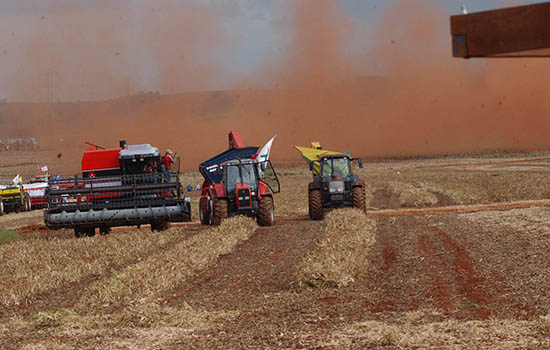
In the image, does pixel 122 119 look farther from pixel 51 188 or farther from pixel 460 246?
pixel 460 246

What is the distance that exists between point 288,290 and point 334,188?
49.2ft

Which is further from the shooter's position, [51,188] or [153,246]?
[51,188]

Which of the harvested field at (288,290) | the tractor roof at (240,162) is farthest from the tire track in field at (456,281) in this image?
the tractor roof at (240,162)

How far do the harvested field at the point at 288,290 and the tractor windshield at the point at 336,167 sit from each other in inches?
248

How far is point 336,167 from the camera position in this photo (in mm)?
26438

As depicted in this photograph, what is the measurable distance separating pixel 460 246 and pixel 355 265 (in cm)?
456

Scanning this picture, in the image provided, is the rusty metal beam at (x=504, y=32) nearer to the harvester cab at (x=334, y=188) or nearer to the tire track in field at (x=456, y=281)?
the tire track in field at (x=456, y=281)

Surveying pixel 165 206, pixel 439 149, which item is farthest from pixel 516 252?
pixel 439 149

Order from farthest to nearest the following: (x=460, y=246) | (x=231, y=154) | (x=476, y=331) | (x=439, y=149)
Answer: (x=439, y=149) → (x=231, y=154) → (x=460, y=246) → (x=476, y=331)

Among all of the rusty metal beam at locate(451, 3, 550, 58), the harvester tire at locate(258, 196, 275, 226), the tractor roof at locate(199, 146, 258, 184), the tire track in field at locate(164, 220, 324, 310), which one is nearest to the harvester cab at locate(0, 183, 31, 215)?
the tractor roof at locate(199, 146, 258, 184)

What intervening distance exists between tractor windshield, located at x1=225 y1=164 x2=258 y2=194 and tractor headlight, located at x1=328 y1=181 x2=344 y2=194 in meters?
3.34

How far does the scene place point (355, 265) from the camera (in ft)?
39.4

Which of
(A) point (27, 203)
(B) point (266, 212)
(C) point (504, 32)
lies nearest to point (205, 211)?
(B) point (266, 212)

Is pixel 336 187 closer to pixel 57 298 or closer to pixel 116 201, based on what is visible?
pixel 116 201
